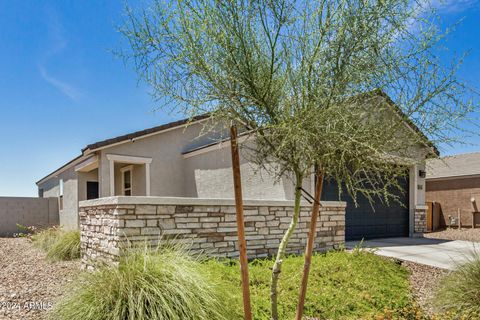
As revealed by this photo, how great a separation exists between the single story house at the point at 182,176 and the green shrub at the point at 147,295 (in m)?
6.51

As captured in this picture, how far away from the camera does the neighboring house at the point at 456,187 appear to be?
738 inches

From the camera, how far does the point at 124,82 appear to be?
3992 millimetres

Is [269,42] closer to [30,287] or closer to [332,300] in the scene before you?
[332,300]

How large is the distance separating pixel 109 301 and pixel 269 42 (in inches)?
121

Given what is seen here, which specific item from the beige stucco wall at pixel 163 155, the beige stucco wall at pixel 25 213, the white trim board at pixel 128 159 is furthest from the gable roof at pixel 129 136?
the beige stucco wall at pixel 25 213

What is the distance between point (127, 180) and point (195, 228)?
820 centimetres

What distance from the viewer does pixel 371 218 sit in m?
12.3

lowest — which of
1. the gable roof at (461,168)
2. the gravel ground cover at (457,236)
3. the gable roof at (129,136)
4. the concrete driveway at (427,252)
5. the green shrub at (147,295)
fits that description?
the gravel ground cover at (457,236)

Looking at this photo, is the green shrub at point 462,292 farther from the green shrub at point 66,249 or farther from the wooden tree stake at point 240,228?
the green shrub at point 66,249

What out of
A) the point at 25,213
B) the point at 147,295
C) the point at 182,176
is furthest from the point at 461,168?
the point at 25,213

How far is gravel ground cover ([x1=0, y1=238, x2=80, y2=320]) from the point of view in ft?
15.2

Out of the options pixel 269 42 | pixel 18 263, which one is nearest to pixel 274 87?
pixel 269 42

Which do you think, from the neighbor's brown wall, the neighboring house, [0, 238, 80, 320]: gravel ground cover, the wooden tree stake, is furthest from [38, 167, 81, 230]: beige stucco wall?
the neighbor's brown wall

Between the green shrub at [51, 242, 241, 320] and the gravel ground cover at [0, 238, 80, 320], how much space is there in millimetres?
730
